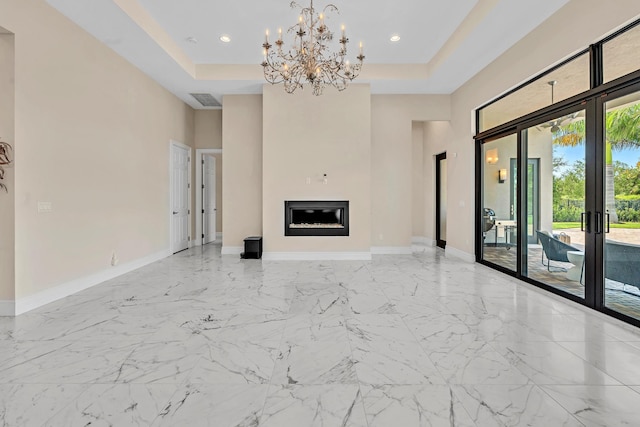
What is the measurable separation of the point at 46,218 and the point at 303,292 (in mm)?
3012

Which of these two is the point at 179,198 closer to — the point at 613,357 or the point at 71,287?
the point at 71,287

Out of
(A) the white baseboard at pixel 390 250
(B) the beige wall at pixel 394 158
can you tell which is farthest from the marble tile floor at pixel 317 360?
(B) the beige wall at pixel 394 158

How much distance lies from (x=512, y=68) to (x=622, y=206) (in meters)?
2.63

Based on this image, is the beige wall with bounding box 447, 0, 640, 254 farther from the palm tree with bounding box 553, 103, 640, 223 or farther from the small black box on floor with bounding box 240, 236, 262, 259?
the small black box on floor with bounding box 240, 236, 262, 259

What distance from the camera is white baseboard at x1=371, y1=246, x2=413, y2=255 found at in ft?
22.3

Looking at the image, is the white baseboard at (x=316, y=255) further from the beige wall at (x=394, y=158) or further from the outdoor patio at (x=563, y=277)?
the outdoor patio at (x=563, y=277)

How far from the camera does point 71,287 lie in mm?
3877

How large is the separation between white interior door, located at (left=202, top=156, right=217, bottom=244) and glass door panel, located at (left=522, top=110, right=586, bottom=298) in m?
7.03

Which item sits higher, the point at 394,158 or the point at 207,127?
the point at 207,127

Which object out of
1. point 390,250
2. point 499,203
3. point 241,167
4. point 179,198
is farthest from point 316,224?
point 499,203

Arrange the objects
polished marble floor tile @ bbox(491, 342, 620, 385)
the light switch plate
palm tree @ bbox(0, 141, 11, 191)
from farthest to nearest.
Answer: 1. the light switch plate
2. palm tree @ bbox(0, 141, 11, 191)
3. polished marble floor tile @ bbox(491, 342, 620, 385)

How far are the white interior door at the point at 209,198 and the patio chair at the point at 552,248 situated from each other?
7200mm

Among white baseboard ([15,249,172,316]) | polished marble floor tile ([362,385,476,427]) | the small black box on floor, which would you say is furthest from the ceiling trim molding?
polished marble floor tile ([362,385,476,427])

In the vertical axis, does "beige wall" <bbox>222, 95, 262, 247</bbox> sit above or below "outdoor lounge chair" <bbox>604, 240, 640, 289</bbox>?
above
